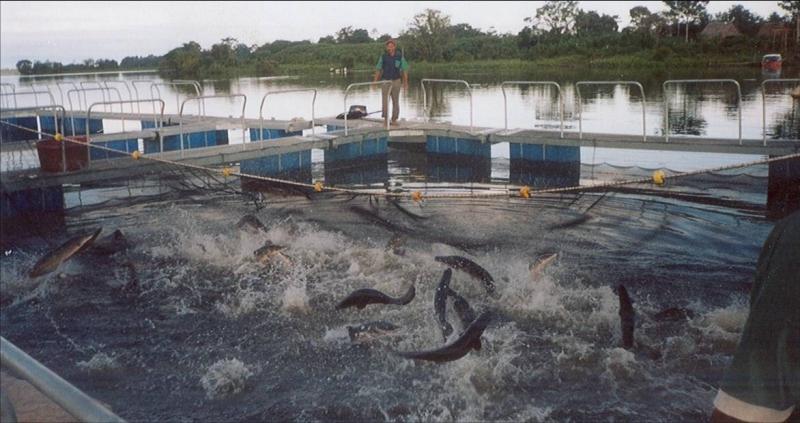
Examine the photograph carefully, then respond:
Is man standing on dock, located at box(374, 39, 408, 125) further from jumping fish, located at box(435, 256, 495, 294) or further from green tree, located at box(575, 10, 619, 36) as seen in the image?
green tree, located at box(575, 10, 619, 36)

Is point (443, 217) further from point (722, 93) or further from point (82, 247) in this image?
point (722, 93)

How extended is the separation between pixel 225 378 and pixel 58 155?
8.65 meters

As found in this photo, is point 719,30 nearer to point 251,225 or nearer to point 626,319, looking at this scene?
point 251,225

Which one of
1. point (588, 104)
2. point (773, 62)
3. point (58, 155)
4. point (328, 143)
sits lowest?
point (328, 143)

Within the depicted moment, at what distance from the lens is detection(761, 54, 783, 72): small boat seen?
20.3 metres

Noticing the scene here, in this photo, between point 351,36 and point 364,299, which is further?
point 351,36

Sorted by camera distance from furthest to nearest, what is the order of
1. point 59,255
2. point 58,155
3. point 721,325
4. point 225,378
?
point 58,155
point 59,255
point 721,325
point 225,378

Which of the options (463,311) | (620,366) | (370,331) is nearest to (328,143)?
(370,331)

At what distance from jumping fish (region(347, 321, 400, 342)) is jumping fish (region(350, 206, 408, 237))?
17.1 feet

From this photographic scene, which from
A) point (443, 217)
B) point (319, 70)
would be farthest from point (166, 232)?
point (319, 70)

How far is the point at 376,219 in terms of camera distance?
13.5 m

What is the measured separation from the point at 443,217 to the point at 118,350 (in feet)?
24.0

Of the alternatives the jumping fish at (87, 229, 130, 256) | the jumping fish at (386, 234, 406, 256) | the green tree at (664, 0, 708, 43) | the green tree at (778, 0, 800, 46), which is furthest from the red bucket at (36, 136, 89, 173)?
the green tree at (664, 0, 708, 43)

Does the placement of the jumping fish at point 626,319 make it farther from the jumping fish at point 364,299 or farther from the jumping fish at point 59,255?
the jumping fish at point 59,255
